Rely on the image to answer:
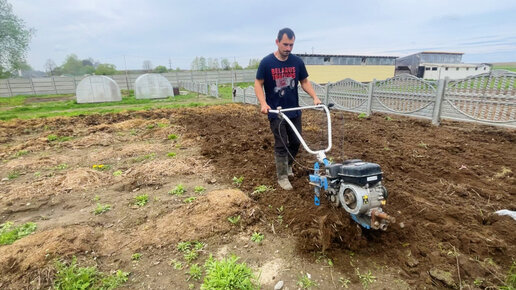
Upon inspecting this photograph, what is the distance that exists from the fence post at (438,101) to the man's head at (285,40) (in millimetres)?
6825

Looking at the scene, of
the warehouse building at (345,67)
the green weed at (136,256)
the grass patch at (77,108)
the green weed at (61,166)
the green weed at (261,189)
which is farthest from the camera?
the warehouse building at (345,67)

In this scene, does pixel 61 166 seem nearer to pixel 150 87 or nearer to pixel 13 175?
pixel 13 175

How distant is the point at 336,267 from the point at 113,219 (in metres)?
2.76

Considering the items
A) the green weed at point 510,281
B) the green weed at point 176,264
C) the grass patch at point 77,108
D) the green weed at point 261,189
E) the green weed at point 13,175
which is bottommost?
the grass patch at point 77,108

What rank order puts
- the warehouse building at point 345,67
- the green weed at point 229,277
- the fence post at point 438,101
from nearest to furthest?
the green weed at point 229,277 → the fence post at point 438,101 → the warehouse building at point 345,67

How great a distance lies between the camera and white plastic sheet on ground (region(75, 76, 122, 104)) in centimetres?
1995

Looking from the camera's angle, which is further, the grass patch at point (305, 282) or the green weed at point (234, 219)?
the green weed at point (234, 219)

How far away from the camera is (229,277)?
2.28m

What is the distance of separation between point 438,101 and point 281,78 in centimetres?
684

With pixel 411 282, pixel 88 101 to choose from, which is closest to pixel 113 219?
pixel 411 282

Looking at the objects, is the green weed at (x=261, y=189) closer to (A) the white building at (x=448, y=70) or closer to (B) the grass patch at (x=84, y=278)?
(B) the grass patch at (x=84, y=278)

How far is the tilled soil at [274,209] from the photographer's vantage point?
2480mm

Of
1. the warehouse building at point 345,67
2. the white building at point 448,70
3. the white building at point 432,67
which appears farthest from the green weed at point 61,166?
the white building at point 448,70

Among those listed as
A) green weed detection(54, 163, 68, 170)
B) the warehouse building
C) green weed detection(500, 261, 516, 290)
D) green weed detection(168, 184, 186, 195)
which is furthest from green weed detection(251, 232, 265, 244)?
the warehouse building
